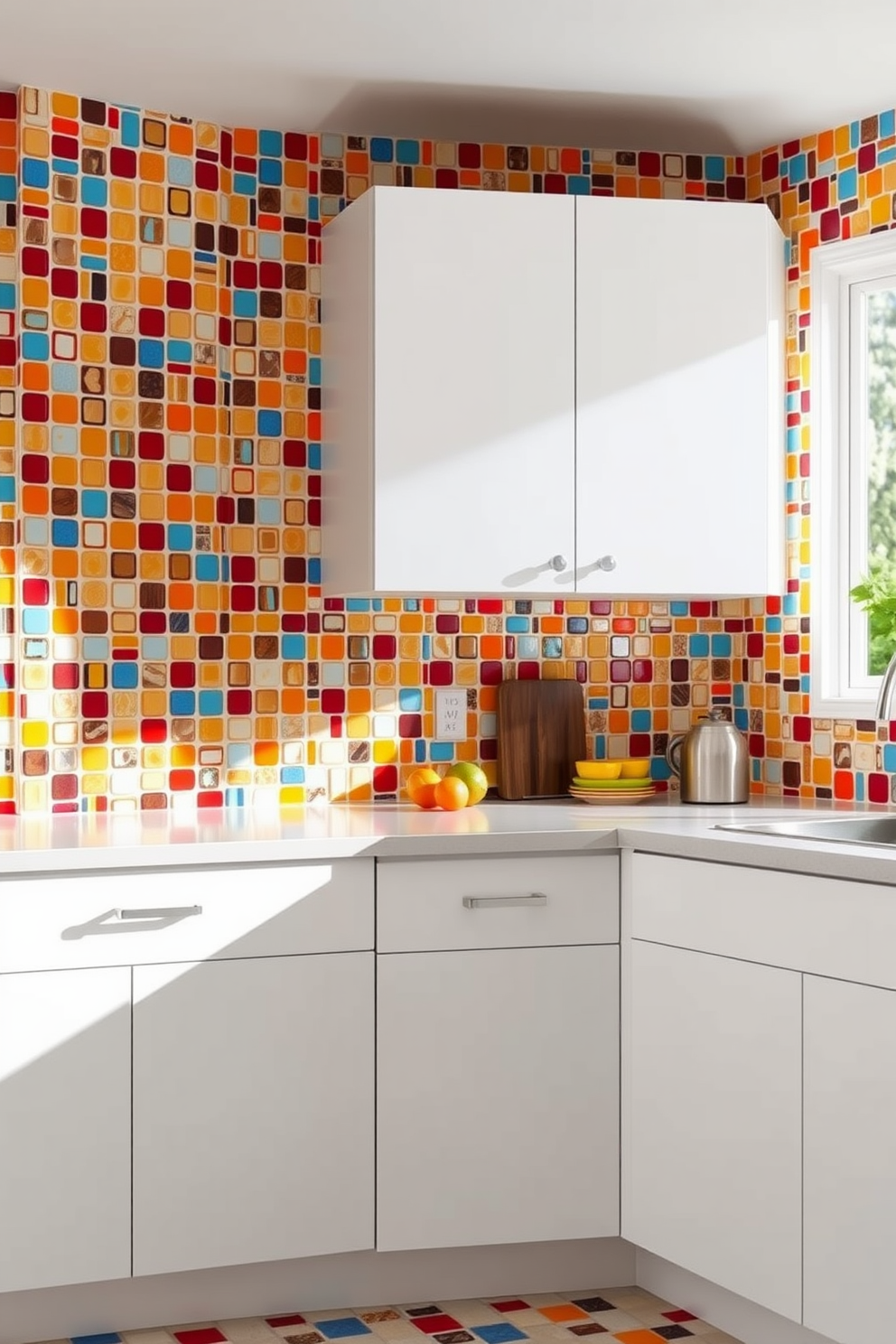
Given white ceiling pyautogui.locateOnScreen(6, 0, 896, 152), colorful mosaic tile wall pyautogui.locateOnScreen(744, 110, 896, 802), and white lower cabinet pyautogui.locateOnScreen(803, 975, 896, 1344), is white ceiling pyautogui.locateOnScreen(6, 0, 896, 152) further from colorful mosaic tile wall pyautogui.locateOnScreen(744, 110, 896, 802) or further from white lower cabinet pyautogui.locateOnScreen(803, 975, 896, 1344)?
white lower cabinet pyautogui.locateOnScreen(803, 975, 896, 1344)

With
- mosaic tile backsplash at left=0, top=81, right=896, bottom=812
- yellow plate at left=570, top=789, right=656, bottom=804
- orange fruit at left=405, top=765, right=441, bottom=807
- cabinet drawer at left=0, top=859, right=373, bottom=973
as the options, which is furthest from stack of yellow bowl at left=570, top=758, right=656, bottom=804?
cabinet drawer at left=0, top=859, right=373, bottom=973

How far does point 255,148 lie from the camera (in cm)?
338

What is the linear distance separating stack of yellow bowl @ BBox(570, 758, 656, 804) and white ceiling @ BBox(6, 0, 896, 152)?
1.39 metres

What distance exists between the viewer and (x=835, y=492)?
3441 mm

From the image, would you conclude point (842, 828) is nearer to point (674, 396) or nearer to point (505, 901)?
point (505, 901)

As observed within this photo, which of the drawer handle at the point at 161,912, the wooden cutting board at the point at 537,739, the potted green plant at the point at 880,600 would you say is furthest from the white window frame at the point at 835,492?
the drawer handle at the point at 161,912

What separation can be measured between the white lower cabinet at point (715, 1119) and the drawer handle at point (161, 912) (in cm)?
81

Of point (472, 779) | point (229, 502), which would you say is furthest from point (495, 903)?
point (229, 502)

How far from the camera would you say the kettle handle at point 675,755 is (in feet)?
11.4

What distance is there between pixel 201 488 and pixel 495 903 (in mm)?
1121

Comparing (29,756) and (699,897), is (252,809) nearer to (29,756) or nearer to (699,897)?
(29,756)

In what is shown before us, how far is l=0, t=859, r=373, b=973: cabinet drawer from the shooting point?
2.61m

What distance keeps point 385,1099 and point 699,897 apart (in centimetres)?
67

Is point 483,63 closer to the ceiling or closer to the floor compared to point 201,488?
closer to the ceiling
